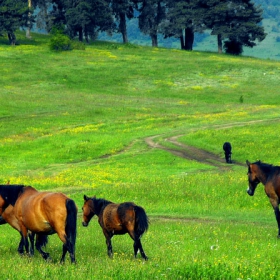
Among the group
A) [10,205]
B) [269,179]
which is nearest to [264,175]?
[269,179]

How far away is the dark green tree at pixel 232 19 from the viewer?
366 ft

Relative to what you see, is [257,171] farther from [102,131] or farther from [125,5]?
[125,5]

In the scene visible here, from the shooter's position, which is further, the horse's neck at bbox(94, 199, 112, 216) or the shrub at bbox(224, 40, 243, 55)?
the shrub at bbox(224, 40, 243, 55)

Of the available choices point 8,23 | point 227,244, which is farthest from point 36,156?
point 8,23

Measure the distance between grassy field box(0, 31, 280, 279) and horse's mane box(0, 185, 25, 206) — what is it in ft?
4.68

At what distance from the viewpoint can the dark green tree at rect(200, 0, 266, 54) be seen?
366 feet

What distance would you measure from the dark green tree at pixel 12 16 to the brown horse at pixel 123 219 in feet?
294

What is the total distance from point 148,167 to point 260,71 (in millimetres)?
55776

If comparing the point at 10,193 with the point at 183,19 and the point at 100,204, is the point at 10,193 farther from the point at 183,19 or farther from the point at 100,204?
the point at 183,19

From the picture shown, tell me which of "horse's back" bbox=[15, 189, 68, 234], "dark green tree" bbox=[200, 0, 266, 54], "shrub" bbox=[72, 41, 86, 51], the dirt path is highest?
"dark green tree" bbox=[200, 0, 266, 54]

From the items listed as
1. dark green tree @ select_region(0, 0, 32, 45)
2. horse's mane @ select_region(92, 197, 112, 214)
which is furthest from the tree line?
horse's mane @ select_region(92, 197, 112, 214)

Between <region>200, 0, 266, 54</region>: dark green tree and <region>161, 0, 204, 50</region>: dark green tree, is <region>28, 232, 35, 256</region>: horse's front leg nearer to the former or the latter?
<region>200, 0, 266, 54</region>: dark green tree

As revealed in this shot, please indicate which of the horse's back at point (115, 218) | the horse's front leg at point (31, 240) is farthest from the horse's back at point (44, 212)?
the horse's back at point (115, 218)

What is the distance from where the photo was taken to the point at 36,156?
156ft
